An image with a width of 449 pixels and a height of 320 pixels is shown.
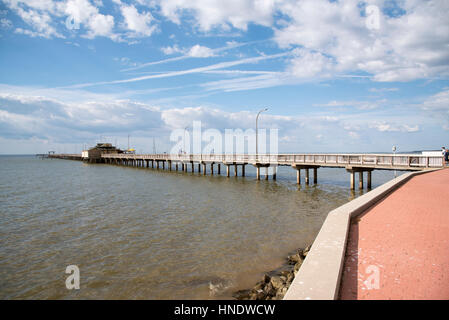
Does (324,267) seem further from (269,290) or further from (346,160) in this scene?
(346,160)

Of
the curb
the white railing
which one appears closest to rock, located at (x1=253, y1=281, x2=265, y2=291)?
the curb

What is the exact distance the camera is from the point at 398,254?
5.32 meters

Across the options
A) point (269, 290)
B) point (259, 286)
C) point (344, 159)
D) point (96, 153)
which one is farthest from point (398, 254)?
point (96, 153)

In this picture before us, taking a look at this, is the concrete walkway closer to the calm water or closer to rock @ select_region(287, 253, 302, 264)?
rock @ select_region(287, 253, 302, 264)

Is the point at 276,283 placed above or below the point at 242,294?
above

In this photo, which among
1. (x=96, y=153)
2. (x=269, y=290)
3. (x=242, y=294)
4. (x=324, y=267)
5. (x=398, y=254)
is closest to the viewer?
(x=324, y=267)

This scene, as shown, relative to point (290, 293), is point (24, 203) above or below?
below

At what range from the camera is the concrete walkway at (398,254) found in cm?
407

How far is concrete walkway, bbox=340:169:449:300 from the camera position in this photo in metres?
4.07
